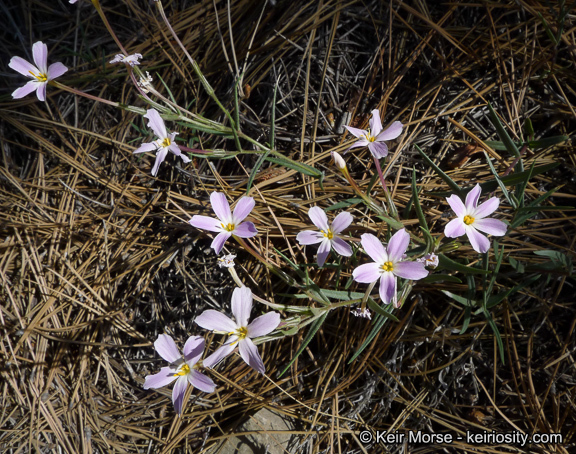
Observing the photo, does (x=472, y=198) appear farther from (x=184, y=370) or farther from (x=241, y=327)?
(x=184, y=370)

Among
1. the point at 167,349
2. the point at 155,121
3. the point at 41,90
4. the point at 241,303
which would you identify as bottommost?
the point at 167,349

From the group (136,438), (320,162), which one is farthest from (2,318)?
(320,162)

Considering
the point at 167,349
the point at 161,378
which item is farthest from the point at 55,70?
the point at 161,378

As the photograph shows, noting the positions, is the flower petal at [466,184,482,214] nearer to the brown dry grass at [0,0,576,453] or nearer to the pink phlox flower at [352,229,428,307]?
the pink phlox flower at [352,229,428,307]

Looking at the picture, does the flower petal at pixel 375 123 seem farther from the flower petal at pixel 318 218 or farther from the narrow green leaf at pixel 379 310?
the narrow green leaf at pixel 379 310

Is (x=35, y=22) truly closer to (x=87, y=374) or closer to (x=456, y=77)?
(x=87, y=374)

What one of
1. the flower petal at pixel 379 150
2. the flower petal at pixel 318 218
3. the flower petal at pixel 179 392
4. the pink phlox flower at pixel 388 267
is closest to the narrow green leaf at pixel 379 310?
the pink phlox flower at pixel 388 267
